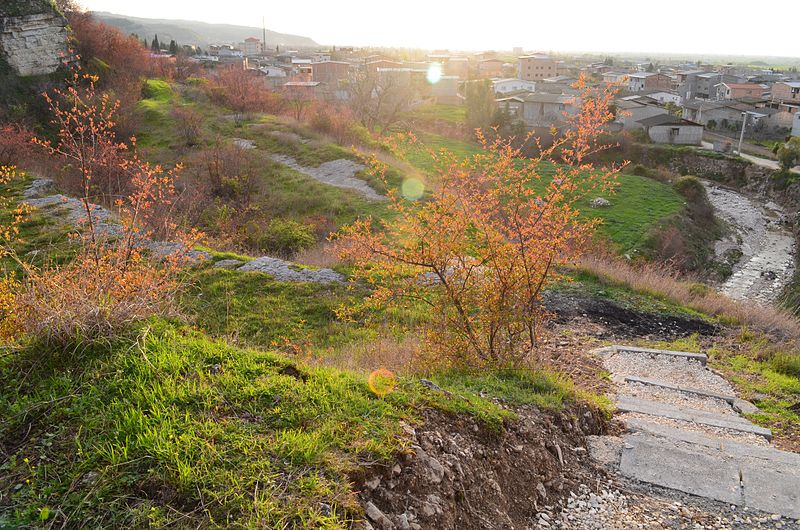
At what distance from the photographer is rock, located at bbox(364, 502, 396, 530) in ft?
10.0

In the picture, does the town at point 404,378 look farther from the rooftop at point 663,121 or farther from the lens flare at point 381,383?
the rooftop at point 663,121

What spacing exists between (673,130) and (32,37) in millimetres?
45364

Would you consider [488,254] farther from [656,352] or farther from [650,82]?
[650,82]

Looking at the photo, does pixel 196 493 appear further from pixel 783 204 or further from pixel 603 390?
pixel 783 204

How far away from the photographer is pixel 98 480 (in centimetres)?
295

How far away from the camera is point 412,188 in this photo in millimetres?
21047

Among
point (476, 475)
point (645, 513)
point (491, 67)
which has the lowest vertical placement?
point (645, 513)

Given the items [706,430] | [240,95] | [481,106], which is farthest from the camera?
[481,106]

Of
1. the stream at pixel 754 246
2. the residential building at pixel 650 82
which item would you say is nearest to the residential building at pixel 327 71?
the residential building at pixel 650 82

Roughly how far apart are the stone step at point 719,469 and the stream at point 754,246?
704 inches

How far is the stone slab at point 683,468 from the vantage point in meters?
4.24

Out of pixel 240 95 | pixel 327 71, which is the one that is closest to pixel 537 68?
pixel 327 71

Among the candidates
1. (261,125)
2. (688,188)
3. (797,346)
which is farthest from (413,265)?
(688,188)

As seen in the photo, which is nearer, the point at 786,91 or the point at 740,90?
the point at 786,91
